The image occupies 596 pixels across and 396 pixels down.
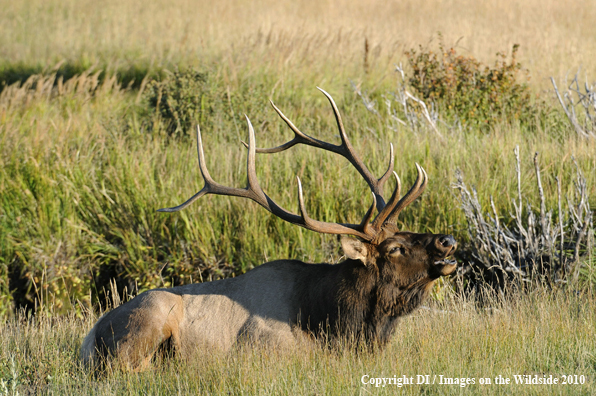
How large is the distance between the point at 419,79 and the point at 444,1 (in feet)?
44.2

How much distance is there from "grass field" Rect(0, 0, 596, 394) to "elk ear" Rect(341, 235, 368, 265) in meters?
0.64

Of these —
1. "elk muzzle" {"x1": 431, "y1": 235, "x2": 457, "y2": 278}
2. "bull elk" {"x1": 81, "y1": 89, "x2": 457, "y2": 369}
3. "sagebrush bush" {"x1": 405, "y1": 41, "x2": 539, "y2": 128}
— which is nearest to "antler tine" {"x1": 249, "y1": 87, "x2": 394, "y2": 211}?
"bull elk" {"x1": 81, "y1": 89, "x2": 457, "y2": 369}

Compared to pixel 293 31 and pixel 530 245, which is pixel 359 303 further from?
pixel 293 31

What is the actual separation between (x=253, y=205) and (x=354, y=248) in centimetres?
269

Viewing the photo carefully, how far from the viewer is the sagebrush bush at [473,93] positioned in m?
9.11

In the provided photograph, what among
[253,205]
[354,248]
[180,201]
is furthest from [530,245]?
[180,201]

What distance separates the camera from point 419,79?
9883 mm

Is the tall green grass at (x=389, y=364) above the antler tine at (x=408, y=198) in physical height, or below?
below

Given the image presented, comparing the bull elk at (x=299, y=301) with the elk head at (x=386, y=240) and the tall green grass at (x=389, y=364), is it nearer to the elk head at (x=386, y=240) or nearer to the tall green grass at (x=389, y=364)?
the elk head at (x=386, y=240)

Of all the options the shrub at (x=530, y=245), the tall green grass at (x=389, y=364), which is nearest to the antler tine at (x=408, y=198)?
the tall green grass at (x=389, y=364)

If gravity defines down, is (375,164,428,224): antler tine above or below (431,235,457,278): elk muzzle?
above

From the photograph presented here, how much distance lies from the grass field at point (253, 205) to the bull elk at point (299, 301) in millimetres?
182

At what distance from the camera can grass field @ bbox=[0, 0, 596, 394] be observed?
13.7 feet

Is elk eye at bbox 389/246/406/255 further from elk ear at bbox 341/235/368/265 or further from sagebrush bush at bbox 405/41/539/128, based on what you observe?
sagebrush bush at bbox 405/41/539/128
